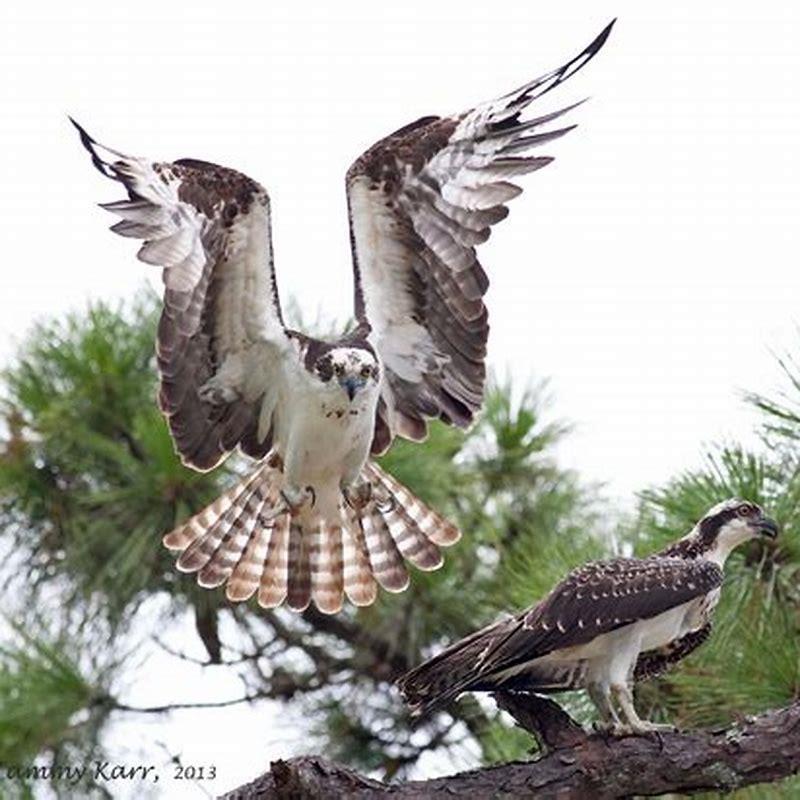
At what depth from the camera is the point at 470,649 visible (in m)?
6.14

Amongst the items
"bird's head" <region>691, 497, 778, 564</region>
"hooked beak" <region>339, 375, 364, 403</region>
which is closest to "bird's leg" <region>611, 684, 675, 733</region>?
"bird's head" <region>691, 497, 778, 564</region>

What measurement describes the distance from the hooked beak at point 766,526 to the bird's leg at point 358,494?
81.1 inches

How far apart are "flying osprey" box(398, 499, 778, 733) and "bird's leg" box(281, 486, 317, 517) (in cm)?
212

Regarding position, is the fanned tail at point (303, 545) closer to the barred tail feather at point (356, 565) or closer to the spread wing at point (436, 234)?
the barred tail feather at point (356, 565)

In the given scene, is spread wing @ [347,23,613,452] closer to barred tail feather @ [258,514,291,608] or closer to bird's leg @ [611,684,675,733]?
barred tail feather @ [258,514,291,608]

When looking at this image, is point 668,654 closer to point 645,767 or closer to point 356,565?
point 645,767

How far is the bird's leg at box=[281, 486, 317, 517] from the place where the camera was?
27.7 ft

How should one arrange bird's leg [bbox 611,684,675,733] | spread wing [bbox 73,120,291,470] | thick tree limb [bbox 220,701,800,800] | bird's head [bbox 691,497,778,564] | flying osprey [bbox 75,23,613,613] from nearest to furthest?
thick tree limb [bbox 220,701,800,800] < bird's leg [bbox 611,684,675,733] < bird's head [bbox 691,497,778,564] < spread wing [bbox 73,120,291,470] < flying osprey [bbox 75,23,613,613]

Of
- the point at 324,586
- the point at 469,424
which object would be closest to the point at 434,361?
the point at 469,424

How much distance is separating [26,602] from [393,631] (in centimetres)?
147

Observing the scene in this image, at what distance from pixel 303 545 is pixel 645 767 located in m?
2.93

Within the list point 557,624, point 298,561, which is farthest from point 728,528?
point 298,561

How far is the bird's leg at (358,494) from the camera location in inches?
337

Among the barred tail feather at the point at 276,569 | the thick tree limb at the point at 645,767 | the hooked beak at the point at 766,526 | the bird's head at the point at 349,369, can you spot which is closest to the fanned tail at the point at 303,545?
the barred tail feather at the point at 276,569
